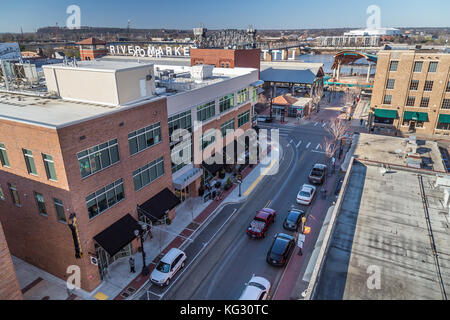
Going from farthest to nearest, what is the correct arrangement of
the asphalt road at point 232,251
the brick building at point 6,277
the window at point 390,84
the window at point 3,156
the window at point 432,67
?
the window at point 390,84
the window at point 432,67
the asphalt road at point 232,251
the window at point 3,156
the brick building at point 6,277

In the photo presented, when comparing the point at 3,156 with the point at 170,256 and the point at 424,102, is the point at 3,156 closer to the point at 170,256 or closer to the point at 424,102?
the point at 170,256

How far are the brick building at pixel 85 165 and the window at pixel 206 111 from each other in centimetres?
351

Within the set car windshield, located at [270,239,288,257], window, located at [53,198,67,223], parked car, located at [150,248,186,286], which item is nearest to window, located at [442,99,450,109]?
car windshield, located at [270,239,288,257]

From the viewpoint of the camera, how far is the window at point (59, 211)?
66.3 ft

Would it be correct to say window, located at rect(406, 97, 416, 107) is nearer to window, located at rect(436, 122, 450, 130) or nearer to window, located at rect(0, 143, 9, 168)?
window, located at rect(436, 122, 450, 130)

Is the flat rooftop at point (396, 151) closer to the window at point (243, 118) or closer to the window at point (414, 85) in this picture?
the window at point (414, 85)

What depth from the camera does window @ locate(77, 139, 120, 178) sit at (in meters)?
20.0

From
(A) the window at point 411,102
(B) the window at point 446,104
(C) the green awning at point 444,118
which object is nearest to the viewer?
(B) the window at point 446,104

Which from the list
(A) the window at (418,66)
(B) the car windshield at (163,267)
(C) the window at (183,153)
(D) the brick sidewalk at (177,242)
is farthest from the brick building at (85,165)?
(A) the window at (418,66)

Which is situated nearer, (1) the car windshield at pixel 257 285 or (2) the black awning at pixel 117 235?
(1) the car windshield at pixel 257 285

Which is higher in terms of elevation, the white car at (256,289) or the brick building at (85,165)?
the brick building at (85,165)

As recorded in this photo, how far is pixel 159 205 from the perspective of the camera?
26.9 m

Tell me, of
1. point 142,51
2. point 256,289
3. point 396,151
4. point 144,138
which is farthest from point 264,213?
point 142,51
